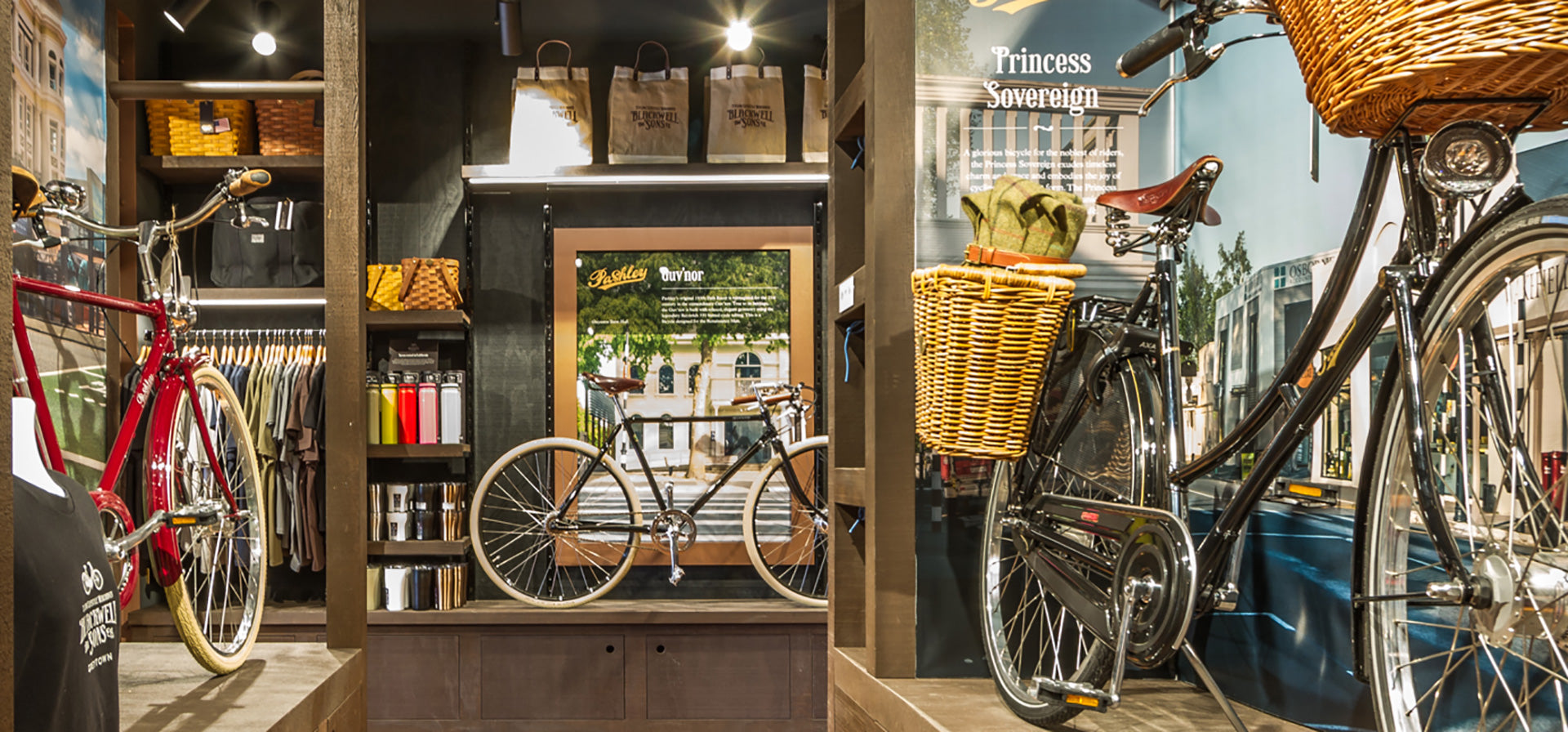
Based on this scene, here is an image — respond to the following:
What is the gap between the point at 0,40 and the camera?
968 millimetres

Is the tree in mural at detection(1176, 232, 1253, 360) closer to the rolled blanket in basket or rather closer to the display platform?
the rolled blanket in basket

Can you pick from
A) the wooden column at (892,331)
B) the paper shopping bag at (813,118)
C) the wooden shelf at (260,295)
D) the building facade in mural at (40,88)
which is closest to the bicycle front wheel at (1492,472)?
the wooden column at (892,331)

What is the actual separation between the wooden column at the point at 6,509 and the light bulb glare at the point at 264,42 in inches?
159

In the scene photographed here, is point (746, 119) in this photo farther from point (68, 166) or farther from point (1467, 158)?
point (1467, 158)

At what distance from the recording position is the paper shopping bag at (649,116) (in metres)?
4.41

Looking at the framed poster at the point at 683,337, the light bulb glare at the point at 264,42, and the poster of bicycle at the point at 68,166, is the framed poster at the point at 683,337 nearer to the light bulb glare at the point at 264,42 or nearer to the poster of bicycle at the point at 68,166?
the light bulb glare at the point at 264,42

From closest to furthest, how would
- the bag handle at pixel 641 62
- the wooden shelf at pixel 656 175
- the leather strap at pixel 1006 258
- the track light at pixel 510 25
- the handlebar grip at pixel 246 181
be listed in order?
1. the leather strap at pixel 1006 258
2. the handlebar grip at pixel 246 181
3. the track light at pixel 510 25
4. the wooden shelf at pixel 656 175
5. the bag handle at pixel 641 62

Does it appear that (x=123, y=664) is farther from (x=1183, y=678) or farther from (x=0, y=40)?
(x=1183, y=678)

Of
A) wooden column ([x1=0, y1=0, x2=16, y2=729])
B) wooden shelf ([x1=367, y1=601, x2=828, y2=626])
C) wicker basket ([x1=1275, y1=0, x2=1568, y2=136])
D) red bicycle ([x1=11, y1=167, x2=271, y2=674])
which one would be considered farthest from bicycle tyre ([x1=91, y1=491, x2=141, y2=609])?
wicker basket ([x1=1275, y1=0, x2=1568, y2=136])

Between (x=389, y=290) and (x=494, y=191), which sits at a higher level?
(x=494, y=191)

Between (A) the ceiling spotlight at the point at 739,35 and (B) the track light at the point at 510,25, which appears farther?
(A) the ceiling spotlight at the point at 739,35

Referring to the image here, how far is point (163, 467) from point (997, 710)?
202 centimetres

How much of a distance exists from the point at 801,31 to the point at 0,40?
402cm

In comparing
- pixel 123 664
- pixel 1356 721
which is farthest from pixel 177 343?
pixel 1356 721
